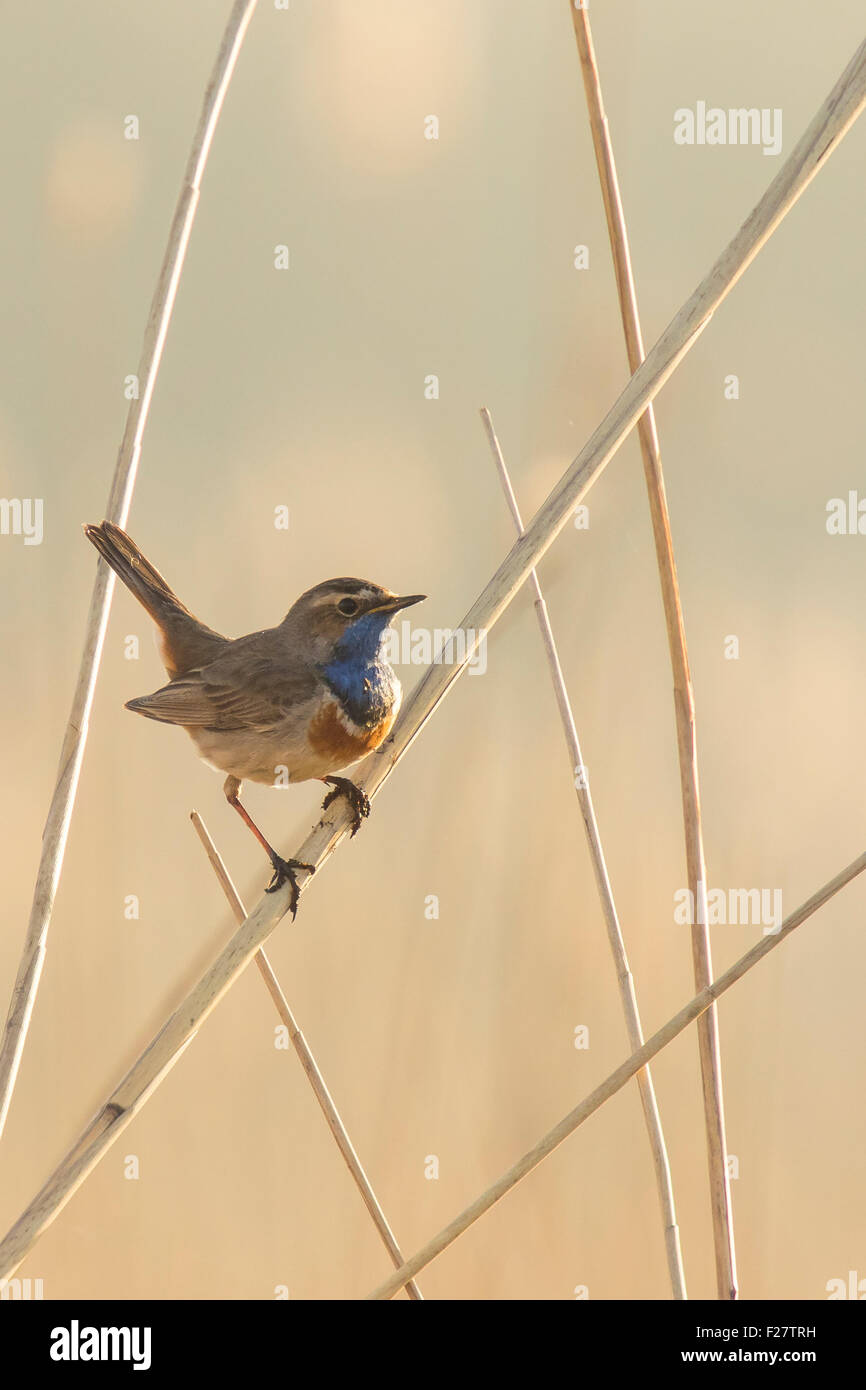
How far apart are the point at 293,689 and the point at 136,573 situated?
0.51m

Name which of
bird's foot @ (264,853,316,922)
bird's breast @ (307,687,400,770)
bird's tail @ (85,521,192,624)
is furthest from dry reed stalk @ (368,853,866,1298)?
bird's tail @ (85,521,192,624)

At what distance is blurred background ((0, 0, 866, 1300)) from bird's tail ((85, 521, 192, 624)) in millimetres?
228

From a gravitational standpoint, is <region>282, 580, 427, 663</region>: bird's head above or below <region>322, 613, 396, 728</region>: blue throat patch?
above

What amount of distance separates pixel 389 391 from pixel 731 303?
3.30 feet

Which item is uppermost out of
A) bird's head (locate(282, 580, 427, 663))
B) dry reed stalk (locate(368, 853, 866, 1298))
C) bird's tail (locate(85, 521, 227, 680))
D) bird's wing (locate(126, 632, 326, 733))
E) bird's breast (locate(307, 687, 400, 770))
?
bird's tail (locate(85, 521, 227, 680))

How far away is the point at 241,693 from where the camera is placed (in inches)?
108

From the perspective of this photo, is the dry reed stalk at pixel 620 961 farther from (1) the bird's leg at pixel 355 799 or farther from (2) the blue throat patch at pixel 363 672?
(2) the blue throat patch at pixel 363 672

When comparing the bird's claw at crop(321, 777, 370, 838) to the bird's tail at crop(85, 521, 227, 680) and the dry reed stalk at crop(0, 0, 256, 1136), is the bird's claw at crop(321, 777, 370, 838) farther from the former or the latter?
the bird's tail at crop(85, 521, 227, 680)

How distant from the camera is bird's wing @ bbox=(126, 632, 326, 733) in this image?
2688mm

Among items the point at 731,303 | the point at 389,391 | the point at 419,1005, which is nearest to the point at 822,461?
the point at 731,303

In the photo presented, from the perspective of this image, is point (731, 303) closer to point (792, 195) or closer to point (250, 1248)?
point (792, 195)

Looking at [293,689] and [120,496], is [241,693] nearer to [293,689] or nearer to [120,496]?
[293,689]

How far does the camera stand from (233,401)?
3170 mm

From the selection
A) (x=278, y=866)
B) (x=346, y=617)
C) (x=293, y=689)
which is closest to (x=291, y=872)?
(x=278, y=866)
